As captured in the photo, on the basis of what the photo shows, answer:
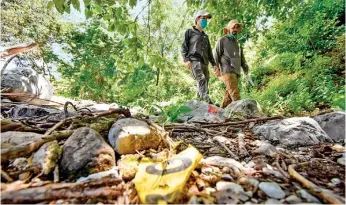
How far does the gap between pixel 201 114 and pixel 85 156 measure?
297cm

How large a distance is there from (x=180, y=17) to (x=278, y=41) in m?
13.0

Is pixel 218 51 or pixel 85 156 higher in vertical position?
pixel 218 51

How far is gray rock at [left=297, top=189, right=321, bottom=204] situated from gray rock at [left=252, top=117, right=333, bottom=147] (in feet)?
3.43

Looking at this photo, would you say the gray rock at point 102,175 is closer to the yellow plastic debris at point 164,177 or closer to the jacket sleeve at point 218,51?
the yellow plastic debris at point 164,177

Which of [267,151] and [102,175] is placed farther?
[267,151]

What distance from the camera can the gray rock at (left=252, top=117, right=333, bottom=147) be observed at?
222cm

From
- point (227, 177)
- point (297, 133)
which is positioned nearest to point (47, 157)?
point (227, 177)

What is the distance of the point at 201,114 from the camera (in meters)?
4.20

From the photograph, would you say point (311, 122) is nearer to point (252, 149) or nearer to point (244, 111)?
point (252, 149)

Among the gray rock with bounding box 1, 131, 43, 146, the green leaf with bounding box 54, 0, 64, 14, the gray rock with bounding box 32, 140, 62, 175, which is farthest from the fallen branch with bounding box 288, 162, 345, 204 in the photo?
the green leaf with bounding box 54, 0, 64, 14

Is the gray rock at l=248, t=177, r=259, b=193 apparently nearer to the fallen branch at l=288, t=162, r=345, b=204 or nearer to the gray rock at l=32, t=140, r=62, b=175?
the fallen branch at l=288, t=162, r=345, b=204

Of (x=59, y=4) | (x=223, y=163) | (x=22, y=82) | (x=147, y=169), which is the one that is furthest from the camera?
(x=22, y=82)

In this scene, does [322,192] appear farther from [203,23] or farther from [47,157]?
[203,23]

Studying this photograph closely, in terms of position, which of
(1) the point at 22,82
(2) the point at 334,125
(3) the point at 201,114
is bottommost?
(2) the point at 334,125
